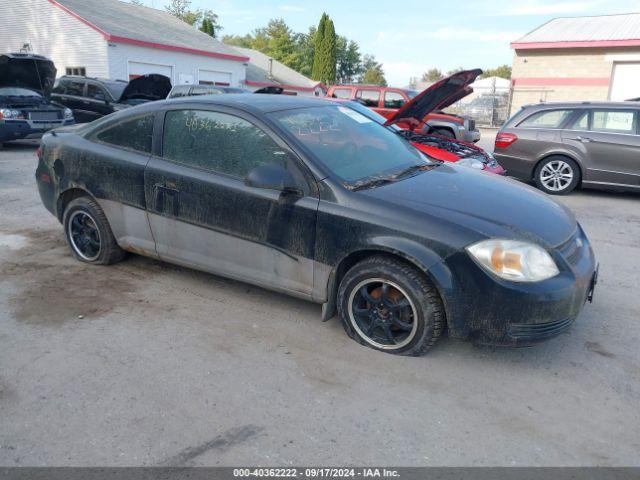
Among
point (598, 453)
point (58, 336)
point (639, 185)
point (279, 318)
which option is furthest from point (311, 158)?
point (639, 185)

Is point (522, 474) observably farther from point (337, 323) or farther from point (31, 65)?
point (31, 65)

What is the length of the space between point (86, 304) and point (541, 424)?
3.28 meters

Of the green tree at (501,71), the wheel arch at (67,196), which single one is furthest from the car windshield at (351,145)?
the green tree at (501,71)

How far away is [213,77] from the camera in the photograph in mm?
29078

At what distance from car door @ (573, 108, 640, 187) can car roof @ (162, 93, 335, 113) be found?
583 cm

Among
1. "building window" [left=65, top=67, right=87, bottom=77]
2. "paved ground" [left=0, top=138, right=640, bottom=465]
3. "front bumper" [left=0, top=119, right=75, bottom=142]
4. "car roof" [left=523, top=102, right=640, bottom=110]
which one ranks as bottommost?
"paved ground" [left=0, top=138, right=640, bottom=465]

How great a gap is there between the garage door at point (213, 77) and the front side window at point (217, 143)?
25.5m

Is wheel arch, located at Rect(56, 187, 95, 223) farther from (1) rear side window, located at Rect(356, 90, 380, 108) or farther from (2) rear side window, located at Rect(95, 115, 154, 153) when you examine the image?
(1) rear side window, located at Rect(356, 90, 380, 108)

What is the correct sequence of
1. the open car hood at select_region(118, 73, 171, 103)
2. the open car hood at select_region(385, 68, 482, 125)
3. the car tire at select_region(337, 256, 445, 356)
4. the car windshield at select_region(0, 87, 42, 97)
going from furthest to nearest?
1. the open car hood at select_region(118, 73, 171, 103)
2. the car windshield at select_region(0, 87, 42, 97)
3. the open car hood at select_region(385, 68, 482, 125)
4. the car tire at select_region(337, 256, 445, 356)

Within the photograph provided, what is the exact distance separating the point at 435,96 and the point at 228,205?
467 centimetres

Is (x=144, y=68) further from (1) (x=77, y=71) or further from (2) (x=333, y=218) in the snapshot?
(2) (x=333, y=218)

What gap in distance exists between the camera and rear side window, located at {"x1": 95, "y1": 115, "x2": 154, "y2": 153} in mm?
4258

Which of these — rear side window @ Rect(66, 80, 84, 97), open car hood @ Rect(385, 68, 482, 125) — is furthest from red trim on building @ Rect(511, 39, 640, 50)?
rear side window @ Rect(66, 80, 84, 97)

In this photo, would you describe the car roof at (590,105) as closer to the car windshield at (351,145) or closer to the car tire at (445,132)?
the car tire at (445,132)
